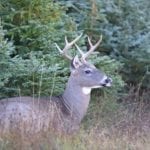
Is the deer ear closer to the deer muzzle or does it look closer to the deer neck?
the deer neck

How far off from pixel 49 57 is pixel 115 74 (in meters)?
1.71

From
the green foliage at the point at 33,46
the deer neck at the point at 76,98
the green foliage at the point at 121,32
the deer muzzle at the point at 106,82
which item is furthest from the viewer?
the green foliage at the point at 121,32

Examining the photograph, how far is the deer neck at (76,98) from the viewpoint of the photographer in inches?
401

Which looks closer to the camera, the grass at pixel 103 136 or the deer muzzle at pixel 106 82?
the grass at pixel 103 136

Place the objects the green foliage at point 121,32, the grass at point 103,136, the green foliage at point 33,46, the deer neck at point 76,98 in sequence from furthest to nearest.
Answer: the green foliage at point 121,32
the green foliage at point 33,46
the deer neck at point 76,98
the grass at point 103,136

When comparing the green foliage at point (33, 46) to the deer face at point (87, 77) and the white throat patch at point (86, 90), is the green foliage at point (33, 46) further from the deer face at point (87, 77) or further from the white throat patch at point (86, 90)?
the white throat patch at point (86, 90)

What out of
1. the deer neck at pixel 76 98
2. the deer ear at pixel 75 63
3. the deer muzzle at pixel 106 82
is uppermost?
the deer ear at pixel 75 63

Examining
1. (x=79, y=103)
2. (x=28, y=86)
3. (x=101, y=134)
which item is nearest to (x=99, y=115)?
(x=79, y=103)

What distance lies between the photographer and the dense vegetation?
1057cm

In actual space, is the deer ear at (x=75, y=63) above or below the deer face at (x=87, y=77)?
above

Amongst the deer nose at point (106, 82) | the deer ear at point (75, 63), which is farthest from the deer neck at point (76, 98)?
the deer nose at point (106, 82)

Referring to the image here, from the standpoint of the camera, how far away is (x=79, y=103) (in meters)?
10.3

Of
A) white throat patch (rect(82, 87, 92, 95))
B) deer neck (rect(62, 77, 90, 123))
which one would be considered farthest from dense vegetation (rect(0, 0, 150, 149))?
white throat patch (rect(82, 87, 92, 95))

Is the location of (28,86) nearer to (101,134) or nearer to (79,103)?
(79,103)
